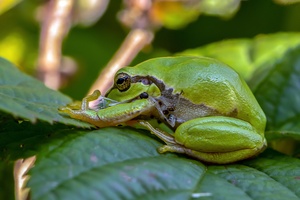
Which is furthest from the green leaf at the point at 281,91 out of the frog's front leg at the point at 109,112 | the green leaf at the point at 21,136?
the green leaf at the point at 21,136

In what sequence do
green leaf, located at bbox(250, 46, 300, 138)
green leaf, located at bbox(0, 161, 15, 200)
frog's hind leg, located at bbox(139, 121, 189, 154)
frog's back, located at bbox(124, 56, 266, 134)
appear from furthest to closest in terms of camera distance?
green leaf, located at bbox(250, 46, 300, 138)
green leaf, located at bbox(0, 161, 15, 200)
frog's back, located at bbox(124, 56, 266, 134)
frog's hind leg, located at bbox(139, 121, 189, 154)

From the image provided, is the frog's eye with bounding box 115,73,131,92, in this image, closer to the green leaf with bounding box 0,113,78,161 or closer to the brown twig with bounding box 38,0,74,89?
the green leaf with bounding box 0,113,78,161

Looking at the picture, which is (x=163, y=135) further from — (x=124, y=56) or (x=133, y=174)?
(x=124, y=56)

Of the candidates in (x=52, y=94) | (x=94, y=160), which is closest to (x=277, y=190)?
(x=94, y=160)

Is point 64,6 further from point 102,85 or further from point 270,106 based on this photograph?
point 270,106

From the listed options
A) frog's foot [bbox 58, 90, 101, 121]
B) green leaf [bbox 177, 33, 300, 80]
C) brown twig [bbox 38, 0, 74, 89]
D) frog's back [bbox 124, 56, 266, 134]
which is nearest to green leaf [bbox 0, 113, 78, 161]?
frog's foot [bbox 58, 90, 101, 121]

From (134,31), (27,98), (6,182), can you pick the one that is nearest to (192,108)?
(27,98)
